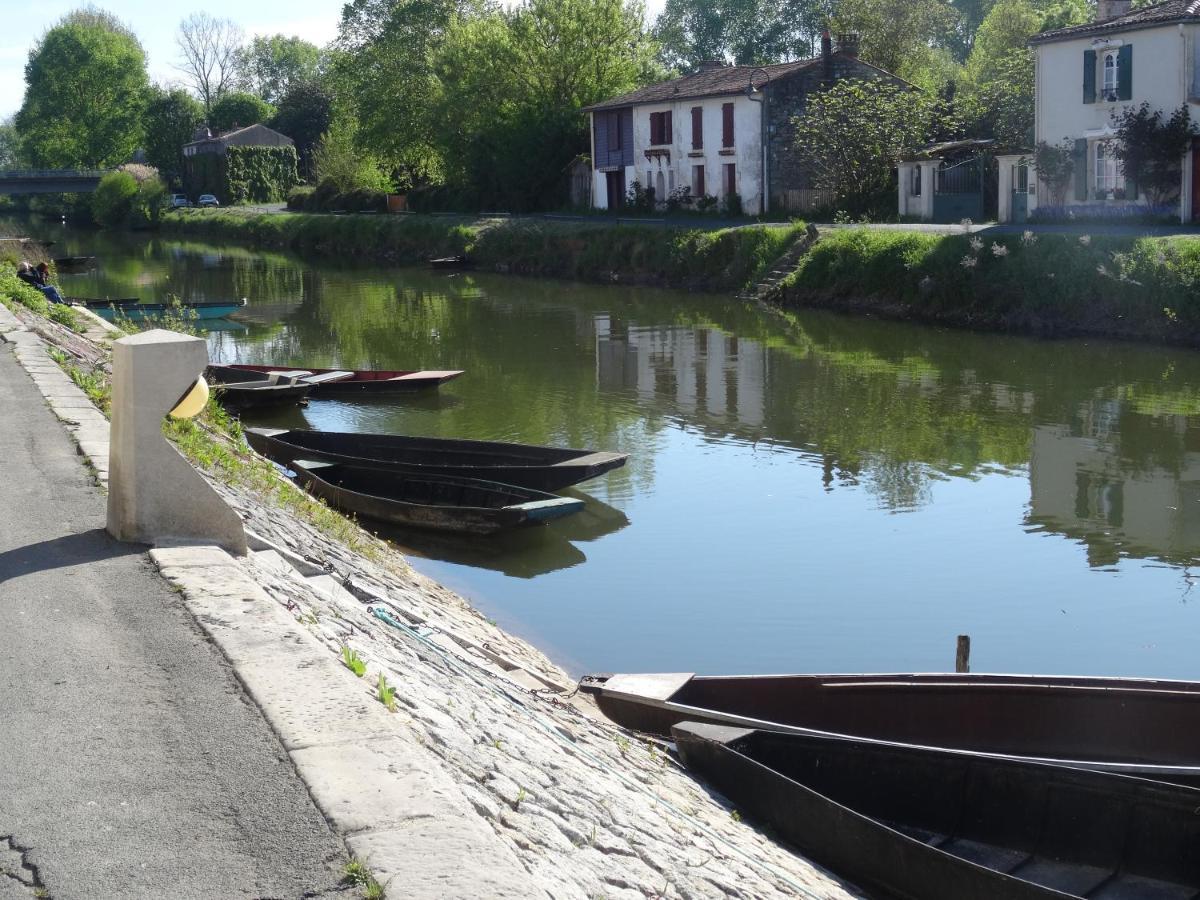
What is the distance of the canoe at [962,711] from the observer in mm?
7867

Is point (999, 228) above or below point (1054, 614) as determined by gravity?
above

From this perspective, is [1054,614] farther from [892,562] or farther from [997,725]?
[997,725]

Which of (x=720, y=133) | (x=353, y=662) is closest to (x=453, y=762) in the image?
(x=353, y=662)

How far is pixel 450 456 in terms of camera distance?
55.2ft

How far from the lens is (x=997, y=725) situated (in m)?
8.15

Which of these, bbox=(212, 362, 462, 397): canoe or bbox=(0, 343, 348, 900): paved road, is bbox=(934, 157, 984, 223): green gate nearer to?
bbox=(212, 362, 462, 397): canoe

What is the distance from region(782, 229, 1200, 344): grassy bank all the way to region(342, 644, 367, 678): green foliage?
79.2ft

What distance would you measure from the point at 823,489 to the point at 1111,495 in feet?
11.4

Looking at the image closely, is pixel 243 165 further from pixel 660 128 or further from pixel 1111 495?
pixel 1111 495

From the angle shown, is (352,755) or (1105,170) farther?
(1105,170)

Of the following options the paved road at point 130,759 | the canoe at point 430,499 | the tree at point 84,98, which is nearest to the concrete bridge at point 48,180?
the tree at point 84,98

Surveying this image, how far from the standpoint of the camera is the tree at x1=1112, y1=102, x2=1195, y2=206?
32531 millimetres

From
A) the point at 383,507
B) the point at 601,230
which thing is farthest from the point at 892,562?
the point at 601,230

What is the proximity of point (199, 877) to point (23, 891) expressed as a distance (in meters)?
0.51
